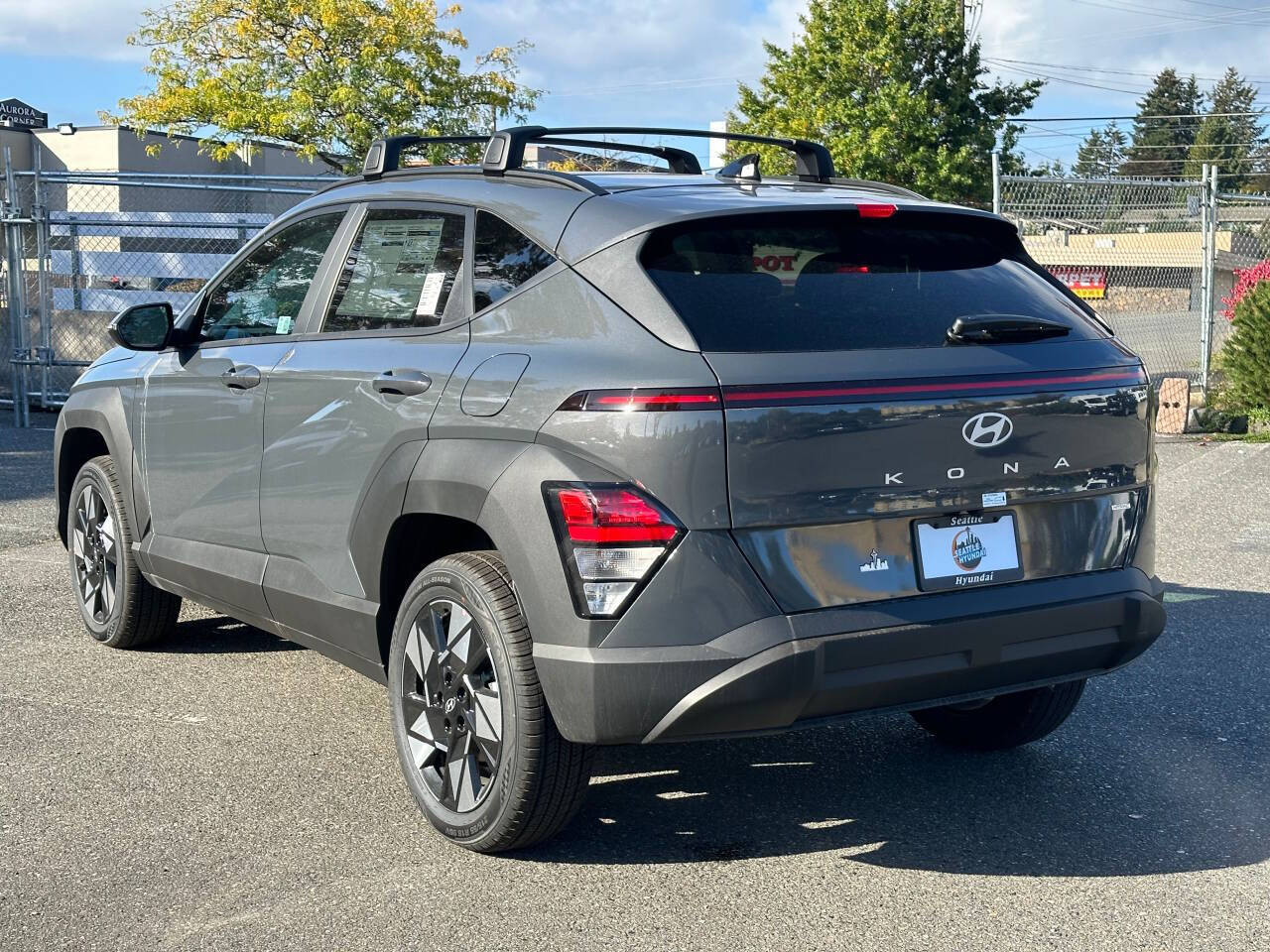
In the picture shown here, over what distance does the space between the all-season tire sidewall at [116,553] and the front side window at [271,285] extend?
95 centimetres

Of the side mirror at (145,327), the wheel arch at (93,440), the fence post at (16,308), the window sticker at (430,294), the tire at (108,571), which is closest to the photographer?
the window sticker at (430,294)

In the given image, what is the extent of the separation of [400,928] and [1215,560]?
5.87 metres

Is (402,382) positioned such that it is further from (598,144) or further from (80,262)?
Result: (80,262)

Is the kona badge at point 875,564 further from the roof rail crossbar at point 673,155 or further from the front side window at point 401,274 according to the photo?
the roof rail crossbar at point 673,155

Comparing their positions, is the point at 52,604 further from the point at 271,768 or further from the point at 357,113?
the point at 357,113

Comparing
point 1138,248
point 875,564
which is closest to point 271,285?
point 875,564

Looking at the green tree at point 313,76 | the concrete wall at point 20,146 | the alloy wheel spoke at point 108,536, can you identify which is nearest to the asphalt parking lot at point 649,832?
the alloy wheel spoke at point 108,536

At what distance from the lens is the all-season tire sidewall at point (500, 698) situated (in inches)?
144

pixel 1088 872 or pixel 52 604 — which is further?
pixel 52 604

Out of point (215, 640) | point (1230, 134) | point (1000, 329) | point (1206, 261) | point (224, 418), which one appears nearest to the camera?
point (1000, 329)

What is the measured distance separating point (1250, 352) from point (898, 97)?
3048 centimetres

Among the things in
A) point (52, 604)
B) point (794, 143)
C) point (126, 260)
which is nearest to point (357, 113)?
point (126, 260)

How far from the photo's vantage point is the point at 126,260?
671 inches

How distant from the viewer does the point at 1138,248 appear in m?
19.3
